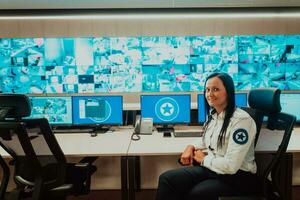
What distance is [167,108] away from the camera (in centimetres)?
299

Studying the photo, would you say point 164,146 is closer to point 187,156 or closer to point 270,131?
point 187,156

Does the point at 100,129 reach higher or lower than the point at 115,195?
higher

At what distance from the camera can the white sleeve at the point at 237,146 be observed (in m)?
1.74

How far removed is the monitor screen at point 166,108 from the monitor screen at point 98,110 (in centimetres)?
27

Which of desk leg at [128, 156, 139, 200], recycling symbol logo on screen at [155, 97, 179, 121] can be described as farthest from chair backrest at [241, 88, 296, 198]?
recycling symbol logo on screen at [155, 97, 179, 121]

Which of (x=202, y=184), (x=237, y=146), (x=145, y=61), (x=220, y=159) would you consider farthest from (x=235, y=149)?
(x=145, y=61)

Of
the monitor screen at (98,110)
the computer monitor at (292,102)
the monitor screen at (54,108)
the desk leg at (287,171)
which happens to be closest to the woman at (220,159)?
the desk leg at (287,171)

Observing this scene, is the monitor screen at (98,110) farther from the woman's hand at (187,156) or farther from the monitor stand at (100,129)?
the woman's hand at (187,156)

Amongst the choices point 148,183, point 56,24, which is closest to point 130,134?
point 148,183

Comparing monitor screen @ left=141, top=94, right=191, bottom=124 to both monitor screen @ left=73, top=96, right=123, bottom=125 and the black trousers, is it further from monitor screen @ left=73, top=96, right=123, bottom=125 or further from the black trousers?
the black trousers

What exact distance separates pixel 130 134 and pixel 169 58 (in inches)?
72.4

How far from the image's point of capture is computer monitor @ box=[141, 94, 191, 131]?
2.98 meters

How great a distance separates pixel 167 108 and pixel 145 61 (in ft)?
5.00

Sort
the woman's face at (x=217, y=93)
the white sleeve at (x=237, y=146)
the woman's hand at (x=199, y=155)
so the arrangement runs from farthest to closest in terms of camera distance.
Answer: the woman's hand at (x=199, y=155) < the woman's face at (x=217, y=93) < the white sleeve at (x=237, y=146)
